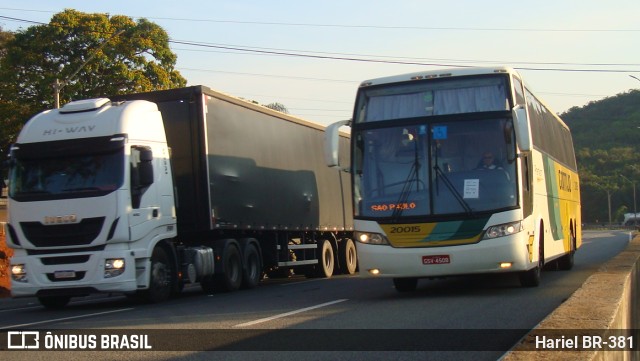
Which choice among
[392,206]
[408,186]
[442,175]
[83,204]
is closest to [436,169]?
[442,175]

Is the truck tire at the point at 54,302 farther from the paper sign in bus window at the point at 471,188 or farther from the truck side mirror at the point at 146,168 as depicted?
the paper sign in bus window at the point at 471,188

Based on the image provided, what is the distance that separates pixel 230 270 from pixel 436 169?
20.3 ft

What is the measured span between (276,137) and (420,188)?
824 centimetres

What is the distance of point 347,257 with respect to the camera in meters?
25.0

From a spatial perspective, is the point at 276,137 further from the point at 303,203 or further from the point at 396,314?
the point at 396,314

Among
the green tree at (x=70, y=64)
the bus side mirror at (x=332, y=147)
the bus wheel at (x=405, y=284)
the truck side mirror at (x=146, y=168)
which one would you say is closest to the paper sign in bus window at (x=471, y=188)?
the bus side mirror at (x=332, y=147)

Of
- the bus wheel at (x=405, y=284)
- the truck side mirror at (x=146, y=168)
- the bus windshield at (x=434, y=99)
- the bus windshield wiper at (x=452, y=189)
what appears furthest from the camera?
the bus wheel at (x=405, y=284)

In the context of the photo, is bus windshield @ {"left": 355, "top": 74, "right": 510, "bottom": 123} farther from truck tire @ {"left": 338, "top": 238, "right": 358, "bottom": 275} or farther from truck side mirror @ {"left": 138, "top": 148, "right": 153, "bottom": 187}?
truck tire @ {"left": 338, "top": 238, "right": 358, "bottom": 275}

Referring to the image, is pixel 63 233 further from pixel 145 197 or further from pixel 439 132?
pixel 439 132

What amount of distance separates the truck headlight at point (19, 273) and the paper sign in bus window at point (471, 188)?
7.38 m

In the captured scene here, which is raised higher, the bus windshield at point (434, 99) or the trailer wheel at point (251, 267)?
the bus windshield at point (434, 99)

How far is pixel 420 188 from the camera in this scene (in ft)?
42.4

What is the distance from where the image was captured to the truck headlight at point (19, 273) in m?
14.0

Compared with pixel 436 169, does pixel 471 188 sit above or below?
below
